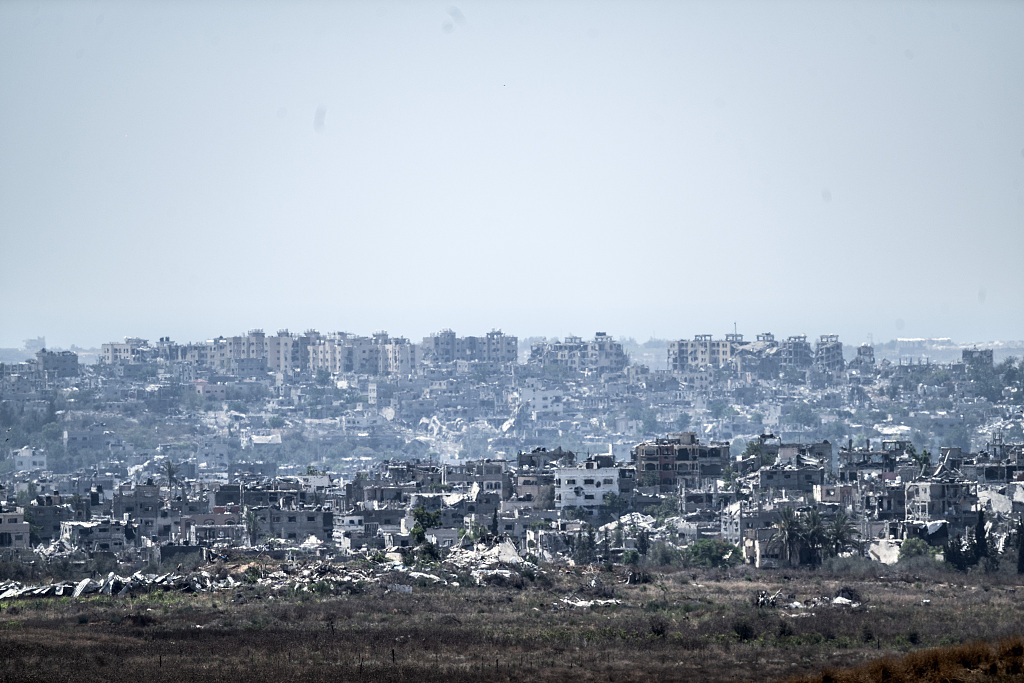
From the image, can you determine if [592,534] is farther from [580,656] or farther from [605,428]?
[605,428]

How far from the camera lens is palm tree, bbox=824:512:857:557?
53.9 metres

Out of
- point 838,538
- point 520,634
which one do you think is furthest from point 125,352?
point 520,634

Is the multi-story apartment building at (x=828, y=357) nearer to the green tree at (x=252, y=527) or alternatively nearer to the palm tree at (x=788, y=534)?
the green tree at (x=252, y=527)

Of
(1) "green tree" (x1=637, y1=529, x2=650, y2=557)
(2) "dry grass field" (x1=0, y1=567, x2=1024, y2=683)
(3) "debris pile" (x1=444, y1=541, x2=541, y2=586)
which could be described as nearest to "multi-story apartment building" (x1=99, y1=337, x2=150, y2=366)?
(1) "green tree" (x1=637, y1=529, x2=650, y2=557)

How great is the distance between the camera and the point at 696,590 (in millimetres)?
46125

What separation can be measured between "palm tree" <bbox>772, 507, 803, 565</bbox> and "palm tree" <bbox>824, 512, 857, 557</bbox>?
96 cm

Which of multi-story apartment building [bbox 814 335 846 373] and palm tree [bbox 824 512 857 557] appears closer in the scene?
palm tree [bbox 824 512 857 557]

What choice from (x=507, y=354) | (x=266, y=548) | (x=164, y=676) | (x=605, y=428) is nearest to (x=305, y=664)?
(x=164, y=676)

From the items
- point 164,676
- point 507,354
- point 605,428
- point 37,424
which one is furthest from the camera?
point 507,354

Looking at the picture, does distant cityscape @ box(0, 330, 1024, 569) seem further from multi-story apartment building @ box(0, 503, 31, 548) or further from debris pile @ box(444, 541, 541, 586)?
debris pile @ box(444, 541, 541, 586)

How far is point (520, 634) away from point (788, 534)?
18.5 m

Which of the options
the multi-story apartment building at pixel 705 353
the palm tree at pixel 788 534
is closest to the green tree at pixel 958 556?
the palm tree at pixel 788 534

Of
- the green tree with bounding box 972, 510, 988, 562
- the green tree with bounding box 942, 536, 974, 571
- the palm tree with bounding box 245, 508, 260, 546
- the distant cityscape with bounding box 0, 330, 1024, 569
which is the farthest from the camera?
the palm tree with bounding box 245, 508, 260, 546

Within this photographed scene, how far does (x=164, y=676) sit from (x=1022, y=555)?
2669cm
